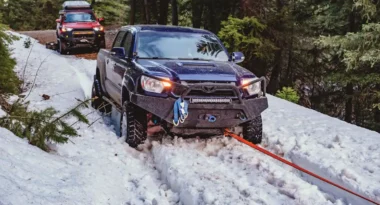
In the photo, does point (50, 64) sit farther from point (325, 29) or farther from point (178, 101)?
point (178, 101)

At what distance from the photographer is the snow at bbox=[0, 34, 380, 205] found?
4508 mm

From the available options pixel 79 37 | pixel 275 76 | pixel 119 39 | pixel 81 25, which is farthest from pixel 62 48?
pixel 119 39

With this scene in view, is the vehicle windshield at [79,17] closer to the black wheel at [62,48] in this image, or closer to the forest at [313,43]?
the black wheel at [62,48]

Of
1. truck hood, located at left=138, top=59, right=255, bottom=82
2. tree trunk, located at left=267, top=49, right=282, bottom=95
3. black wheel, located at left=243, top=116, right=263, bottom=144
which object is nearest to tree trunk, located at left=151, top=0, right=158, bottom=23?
tree trunk, located at left=267, top=49, right=282, bottom=95

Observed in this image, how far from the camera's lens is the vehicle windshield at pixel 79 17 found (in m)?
21.8

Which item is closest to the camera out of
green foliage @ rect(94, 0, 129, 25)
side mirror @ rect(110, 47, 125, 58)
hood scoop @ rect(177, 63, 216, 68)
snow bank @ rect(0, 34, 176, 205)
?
snow bank @ rect(0, 34, 176, 205)

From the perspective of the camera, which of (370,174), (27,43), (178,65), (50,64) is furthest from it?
(27,43)

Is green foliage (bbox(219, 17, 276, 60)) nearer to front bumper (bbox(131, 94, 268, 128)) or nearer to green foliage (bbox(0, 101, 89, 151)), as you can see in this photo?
front bumper (bbox(131, 94, 268, 128))

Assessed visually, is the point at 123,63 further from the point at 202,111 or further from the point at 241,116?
the point at 241,116

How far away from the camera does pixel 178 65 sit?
695 cm

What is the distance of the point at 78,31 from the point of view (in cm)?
2120

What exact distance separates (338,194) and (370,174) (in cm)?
80

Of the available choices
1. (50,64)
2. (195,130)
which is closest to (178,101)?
(195,130)

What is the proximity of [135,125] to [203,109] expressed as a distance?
44.4 inches
